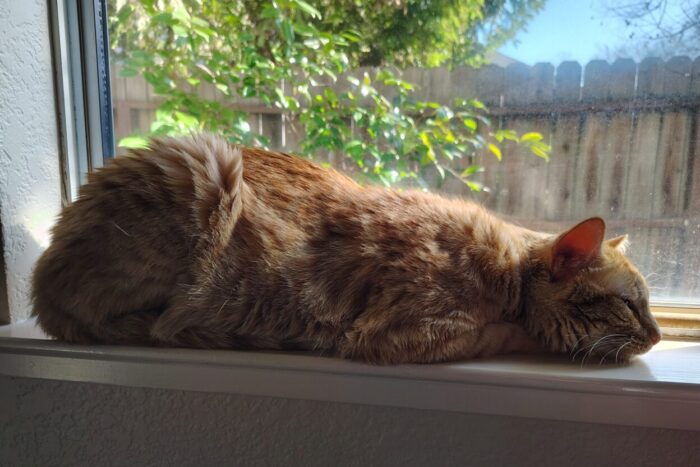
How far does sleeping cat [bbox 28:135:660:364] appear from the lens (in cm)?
91

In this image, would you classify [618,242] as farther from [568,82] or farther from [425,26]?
[425,26]

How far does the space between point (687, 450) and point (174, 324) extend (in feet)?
2.94

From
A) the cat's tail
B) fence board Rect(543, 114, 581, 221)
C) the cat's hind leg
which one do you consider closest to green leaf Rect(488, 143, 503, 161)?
fence board Rect(543, 114, 581, 221)

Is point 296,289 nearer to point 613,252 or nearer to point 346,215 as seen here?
point 346,215

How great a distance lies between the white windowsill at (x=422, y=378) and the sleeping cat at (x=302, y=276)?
37mm

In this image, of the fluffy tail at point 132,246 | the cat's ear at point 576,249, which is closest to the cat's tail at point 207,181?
the fluffy tail at point 132,246

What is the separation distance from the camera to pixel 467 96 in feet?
3.84

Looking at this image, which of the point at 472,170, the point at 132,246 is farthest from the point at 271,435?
the point at 472,170

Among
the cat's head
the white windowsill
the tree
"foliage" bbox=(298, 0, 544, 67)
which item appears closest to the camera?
the white windowsill

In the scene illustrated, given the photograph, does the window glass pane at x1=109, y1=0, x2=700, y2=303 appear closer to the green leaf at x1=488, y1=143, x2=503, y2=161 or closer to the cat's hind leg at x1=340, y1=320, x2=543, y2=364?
the green leaf at x1=488, y1=143, x2=503, y2=161

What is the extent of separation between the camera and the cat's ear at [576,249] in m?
0.88

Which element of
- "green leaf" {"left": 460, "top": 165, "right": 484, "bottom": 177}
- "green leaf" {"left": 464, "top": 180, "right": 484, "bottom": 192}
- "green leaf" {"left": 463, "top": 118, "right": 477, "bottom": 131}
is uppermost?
"green leaf" {"left": 463, "top": 118, "right": 477, "bottom": 131}

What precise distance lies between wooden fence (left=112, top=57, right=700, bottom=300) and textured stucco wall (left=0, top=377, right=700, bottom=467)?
435 mm

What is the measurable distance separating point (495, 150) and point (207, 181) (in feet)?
2.07
